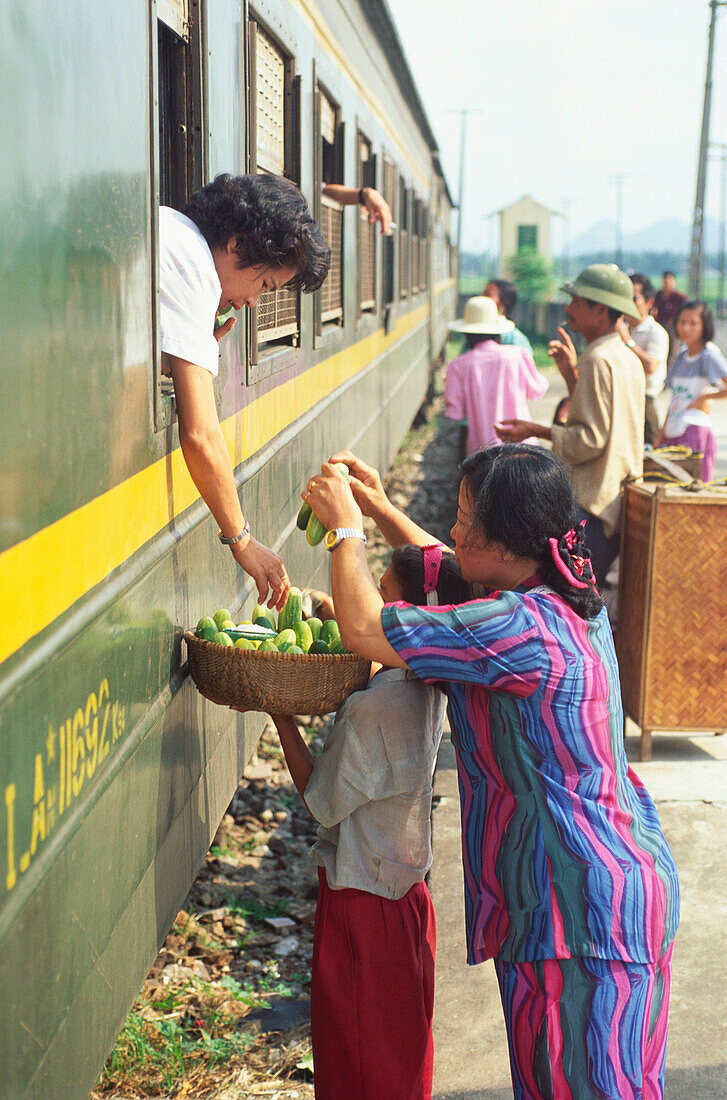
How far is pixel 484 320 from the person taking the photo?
7.64 meters

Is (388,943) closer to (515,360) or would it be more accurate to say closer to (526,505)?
(526,505)

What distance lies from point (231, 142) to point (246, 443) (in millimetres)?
812

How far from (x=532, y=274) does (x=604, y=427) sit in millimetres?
51094

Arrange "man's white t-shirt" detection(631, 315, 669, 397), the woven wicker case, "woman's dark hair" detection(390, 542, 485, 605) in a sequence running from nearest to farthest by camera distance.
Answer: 1. "woman's dark hair" detection(390, 542, 485, 605)
2. the woven wicker case
3. "man's white t-shirt" detection(631, 315, 669, 397)

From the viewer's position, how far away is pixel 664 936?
83.3 inches

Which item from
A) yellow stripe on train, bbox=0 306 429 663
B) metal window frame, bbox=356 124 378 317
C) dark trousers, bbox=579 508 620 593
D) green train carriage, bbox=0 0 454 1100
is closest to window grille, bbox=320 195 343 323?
metal window frame, bbox=356 124 378 317

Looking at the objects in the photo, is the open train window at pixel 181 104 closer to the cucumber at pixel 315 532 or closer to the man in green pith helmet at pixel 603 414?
the cucumber at pixel 315 532

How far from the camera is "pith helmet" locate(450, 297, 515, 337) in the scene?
24.6ft

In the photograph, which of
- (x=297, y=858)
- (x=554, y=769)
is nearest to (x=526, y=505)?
(x=554, y=769)

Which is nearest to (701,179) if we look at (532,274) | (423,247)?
(423,247)

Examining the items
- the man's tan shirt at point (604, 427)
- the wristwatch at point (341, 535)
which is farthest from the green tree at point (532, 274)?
the wristwatch at point (341, 535)

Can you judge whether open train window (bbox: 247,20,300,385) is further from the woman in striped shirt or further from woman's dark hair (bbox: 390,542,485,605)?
the woman in striped shirt

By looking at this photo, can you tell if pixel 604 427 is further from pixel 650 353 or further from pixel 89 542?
pixel 89 542

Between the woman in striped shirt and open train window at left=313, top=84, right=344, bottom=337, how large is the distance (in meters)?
3.01
